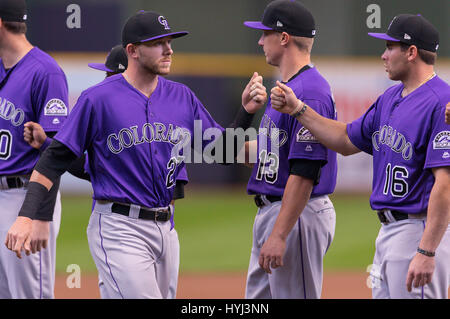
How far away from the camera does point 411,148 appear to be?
160 inches

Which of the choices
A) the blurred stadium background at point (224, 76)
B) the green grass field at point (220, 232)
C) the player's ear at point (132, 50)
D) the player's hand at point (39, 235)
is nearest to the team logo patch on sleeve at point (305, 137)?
the player's ear at point (132, 50)

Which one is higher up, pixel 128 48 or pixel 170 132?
pixel 128 48

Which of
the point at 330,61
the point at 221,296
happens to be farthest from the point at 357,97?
the point at 221,296

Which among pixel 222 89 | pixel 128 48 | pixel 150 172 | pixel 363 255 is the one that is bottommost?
pixel 363 255

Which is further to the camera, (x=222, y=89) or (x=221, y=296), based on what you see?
(x=222, y=89)

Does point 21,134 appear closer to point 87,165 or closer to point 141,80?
point 87,165

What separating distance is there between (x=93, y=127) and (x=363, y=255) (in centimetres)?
700

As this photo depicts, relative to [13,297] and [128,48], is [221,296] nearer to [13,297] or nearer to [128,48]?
[13,297]

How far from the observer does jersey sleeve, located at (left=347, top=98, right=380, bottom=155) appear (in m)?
4.45

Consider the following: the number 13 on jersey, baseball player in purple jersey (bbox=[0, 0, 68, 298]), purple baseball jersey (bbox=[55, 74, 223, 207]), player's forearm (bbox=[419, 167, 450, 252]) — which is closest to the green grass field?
baseball player in purple jersey (bbox=[0, 0, 68, 298])

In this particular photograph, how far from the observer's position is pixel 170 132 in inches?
169

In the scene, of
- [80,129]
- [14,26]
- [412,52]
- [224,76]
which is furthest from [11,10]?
[224,76]

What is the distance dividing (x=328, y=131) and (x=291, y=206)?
496 millimetres

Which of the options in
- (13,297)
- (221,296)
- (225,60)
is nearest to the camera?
(13,297)
